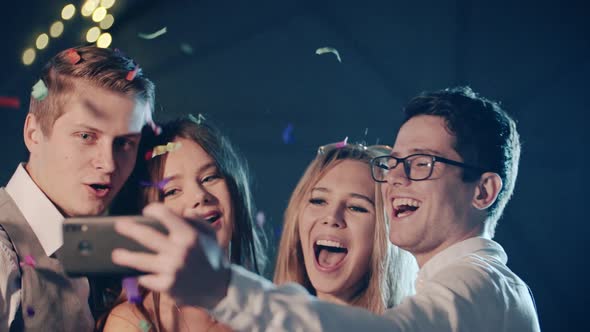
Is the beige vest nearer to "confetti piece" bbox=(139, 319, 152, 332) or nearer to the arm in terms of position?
the arm

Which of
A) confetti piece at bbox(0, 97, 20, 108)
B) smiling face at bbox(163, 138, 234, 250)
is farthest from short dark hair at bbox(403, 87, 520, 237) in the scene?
confetti piece at bbox(0, 97, 20, 108)

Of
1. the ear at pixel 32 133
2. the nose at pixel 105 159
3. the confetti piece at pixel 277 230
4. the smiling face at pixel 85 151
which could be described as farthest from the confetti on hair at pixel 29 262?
the confetti piece at pixel 277 230

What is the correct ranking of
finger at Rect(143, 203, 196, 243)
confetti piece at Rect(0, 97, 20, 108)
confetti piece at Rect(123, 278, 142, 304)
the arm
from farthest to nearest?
confetti piece at Rect(0, 97, 20, 108)
confetti piece at Rect(123, 278, 142, 304)
the arm
finger at Rect(143, 203, 196, 243)

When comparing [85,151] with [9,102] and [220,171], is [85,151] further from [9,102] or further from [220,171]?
[9,102]

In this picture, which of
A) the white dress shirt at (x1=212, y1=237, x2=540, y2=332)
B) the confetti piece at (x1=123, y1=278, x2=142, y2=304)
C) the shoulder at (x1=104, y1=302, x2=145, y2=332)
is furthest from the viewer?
the confetti piece at (x1=123, y1=278, x2=142, y2=304)

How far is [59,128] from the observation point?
7.43ft

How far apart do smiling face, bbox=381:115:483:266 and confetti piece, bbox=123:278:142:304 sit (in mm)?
927

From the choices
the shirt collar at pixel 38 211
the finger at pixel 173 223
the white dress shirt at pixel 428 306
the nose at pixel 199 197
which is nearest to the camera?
the finger at pixel 173 223

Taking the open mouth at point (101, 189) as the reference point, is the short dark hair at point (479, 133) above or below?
above

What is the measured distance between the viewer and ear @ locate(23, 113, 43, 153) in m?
2.31

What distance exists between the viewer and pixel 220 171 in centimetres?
257

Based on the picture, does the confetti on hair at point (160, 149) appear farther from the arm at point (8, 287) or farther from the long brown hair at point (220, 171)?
Result: the arm at point (8, 287)

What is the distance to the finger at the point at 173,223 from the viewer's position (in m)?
1.11

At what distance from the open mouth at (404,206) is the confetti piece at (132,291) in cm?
96
